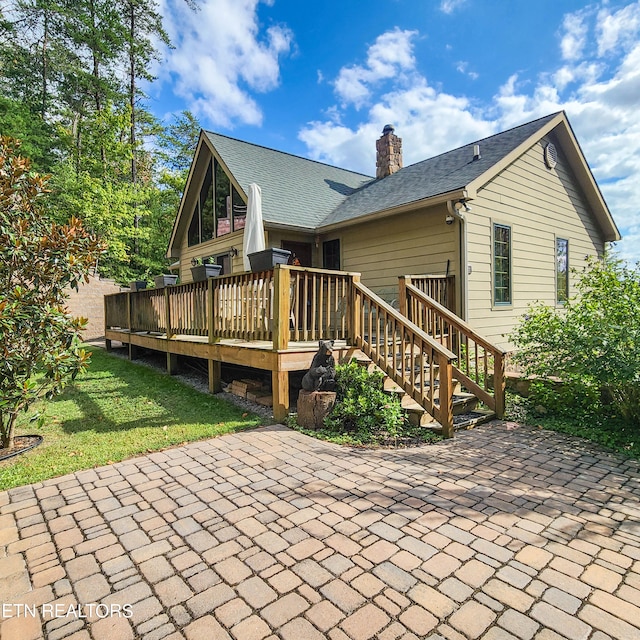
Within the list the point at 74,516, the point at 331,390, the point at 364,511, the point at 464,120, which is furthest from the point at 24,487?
the point at 464,120

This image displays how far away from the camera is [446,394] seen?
13.5ft

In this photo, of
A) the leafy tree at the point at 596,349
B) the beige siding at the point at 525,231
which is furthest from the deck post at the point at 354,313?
the beige siding at the point at 525,231

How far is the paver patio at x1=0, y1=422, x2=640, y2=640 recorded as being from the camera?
1.65m

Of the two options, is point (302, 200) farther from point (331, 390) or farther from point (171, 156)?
point (171, 156)

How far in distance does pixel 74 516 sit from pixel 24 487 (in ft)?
2.74

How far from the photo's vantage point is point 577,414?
15.3 ft

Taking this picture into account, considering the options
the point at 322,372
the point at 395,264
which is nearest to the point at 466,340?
the point at 322,372

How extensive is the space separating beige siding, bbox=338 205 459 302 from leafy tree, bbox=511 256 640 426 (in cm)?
225

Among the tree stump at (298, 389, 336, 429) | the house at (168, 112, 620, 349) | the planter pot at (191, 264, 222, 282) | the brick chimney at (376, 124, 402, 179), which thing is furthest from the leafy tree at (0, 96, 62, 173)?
the tree stump at (298, 389, 336, 429)

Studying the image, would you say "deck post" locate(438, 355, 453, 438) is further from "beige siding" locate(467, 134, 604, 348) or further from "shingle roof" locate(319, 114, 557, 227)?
"shingle roof" locate(319, 114, 557, 227)

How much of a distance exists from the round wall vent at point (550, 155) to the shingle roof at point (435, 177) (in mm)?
714

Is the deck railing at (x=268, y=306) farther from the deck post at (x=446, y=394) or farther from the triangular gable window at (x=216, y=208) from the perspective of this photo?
the triangular gable window at (x=216, y=208)

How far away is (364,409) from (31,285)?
3.78 metres

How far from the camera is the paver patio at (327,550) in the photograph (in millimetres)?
1653
